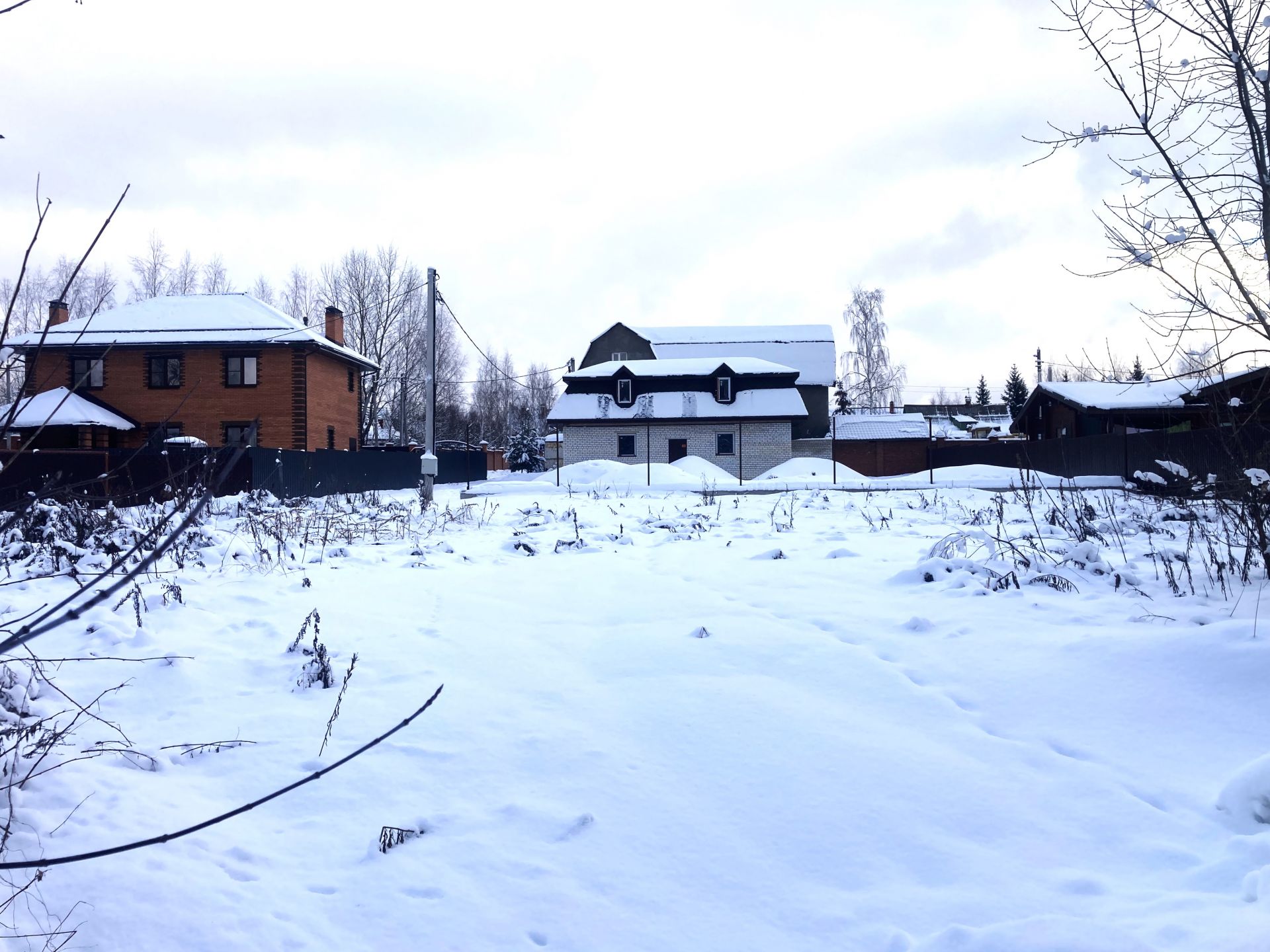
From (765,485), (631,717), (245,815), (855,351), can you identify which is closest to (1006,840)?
(631,717)

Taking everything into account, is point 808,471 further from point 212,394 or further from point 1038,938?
point 1038,938

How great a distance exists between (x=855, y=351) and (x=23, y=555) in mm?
46280

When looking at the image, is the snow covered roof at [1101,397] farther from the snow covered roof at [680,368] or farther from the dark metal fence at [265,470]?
the dark metal fence at [265,470]

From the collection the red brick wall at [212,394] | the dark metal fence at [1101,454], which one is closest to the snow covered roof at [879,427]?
the dark metal fence at [1101,454]

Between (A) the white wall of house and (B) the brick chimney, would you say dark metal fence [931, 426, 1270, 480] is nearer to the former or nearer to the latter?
(A) the white wall of house

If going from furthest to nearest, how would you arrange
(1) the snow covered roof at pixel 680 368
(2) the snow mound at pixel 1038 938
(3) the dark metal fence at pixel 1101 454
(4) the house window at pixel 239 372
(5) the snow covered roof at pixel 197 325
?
(1) the snow covered roof at pixel 680 368
(4) the house window at pixel 239 372
(5) the snow covered roof at pixel 197 325
(3) the dark metal fence at pixel 1101 454
(2) the snow mound at pixel 1038 938

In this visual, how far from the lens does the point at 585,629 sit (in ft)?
14.9

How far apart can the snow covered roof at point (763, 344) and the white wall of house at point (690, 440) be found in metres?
9.30

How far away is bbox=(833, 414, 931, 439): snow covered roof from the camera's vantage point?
40.4 meters

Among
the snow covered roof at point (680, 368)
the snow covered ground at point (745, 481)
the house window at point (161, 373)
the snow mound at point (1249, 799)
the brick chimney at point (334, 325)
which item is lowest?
the snow mound at point (1249, 799)

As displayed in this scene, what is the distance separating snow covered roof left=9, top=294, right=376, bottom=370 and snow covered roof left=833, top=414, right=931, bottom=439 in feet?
80.0

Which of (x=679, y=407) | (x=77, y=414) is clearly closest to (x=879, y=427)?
(x=679, y=407)

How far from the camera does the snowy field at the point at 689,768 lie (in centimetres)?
206

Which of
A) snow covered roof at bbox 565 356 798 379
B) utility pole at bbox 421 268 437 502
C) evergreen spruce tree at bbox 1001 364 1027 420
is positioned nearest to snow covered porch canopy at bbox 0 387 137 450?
utility pole at bbox 421 268 437 502
